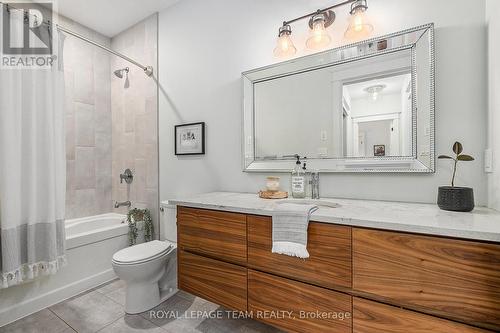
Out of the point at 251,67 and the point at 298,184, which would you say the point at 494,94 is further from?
the point at 251,67

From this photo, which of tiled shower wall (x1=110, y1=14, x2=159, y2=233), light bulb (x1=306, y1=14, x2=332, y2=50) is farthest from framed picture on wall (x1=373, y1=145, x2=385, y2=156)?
tiled shower wall (x1=110, y1=14, x2=159, y2=233)

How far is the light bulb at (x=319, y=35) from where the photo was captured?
→ 156cm

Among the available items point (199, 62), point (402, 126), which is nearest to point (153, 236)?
point (199, 62)

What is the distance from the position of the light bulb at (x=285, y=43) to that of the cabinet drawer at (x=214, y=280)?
149 cm

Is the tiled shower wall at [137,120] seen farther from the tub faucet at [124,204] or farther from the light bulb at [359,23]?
the light bulb at [359,23]

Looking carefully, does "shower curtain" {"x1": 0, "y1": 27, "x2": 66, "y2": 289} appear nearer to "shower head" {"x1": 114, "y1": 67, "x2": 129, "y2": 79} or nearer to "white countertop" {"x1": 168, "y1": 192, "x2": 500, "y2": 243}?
"shower head" {"x1": 114, "y1": 67, "x2": 129, "y2": 79}

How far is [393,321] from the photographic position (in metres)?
0.93

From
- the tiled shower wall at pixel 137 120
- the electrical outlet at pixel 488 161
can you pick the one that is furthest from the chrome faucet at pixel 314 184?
the tiled shower wall at pixel 137 120

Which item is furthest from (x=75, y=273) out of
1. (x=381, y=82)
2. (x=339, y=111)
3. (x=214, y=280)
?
(x=381, y=82)

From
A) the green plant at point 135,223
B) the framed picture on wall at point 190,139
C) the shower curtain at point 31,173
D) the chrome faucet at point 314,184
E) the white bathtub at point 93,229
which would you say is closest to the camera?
the shower curtain at point 31,173

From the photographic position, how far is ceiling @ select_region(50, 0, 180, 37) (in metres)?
2.39

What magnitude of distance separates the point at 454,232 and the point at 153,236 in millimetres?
2614

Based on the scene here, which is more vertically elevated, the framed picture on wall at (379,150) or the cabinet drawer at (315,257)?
the framed picture on wall at (379,150)

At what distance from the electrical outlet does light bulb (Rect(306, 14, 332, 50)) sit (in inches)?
43.2
